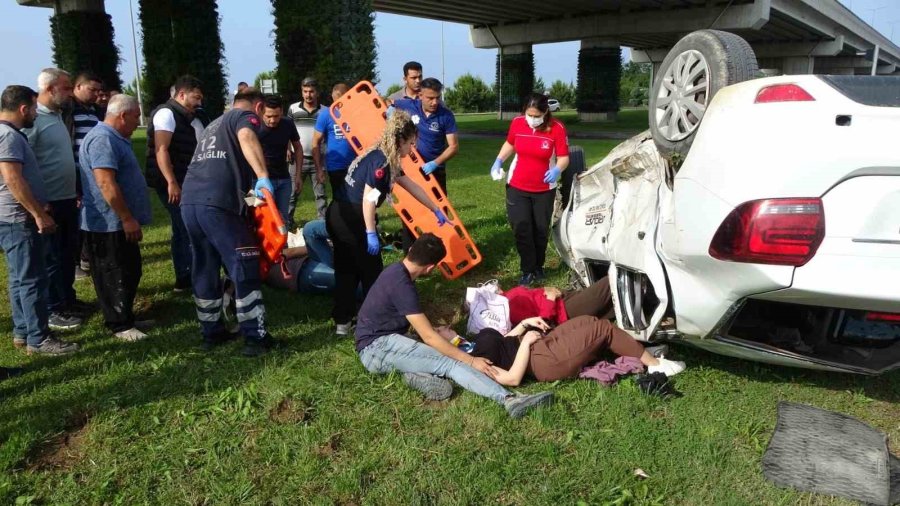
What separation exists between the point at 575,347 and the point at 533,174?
7.35 feet

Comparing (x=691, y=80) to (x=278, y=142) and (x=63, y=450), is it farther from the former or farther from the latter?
(x=278, y=142)

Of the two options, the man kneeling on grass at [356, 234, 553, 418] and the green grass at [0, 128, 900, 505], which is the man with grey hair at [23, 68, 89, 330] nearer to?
the green grass at [0, 128, 900, 505]

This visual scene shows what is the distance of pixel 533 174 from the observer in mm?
5586

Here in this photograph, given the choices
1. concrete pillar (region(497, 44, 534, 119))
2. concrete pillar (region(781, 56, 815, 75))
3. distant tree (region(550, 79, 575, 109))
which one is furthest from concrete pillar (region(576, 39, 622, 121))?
distant tree (region(550, 79, 575, 109))

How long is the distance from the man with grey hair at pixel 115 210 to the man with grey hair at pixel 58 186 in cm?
40

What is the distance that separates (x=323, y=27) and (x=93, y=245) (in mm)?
10911

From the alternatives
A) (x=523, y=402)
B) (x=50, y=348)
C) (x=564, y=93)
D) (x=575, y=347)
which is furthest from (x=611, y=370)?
(x=564, y=93)

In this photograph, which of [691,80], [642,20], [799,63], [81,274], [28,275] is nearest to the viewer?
[691,80]

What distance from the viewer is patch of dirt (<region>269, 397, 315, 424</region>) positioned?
3.35 meters

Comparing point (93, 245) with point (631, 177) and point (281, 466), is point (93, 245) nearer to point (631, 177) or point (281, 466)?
point (281, 466)

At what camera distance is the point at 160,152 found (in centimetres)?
489

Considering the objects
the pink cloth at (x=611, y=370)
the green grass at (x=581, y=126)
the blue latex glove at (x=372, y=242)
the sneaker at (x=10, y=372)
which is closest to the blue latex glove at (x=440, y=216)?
the blue latex glove at (x=372, y=242)

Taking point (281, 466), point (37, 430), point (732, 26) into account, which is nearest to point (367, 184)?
point (281, 466)

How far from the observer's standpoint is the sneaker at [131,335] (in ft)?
14.7
